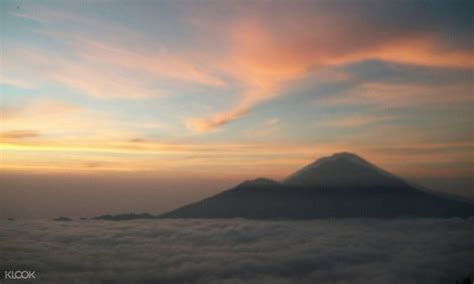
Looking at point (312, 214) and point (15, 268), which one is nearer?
point (15, 268)

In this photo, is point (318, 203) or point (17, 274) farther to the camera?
point (318, 203)

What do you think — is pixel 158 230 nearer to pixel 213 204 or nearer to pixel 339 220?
pixel 213 204

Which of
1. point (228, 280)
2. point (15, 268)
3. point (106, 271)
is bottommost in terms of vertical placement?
point (228, 280)

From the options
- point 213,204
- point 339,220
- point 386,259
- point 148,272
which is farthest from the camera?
point 213,204

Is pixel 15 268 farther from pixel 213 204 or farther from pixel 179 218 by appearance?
pixel 213 204

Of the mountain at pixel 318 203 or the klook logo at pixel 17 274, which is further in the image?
the mountain at pixel 318 203

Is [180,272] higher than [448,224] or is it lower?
lower

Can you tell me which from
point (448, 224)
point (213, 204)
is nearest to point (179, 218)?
point (213, 204)

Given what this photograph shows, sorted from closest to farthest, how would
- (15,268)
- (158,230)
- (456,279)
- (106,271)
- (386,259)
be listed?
(15,268)
(456,279)
(106,271)
(386,259)
(158,230)

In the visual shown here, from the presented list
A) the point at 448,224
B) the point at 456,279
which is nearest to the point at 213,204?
the point at 448,224

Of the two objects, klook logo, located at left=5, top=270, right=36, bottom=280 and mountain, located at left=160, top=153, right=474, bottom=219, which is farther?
mountain, located at left=160, top=153, right=474, bottom=219
